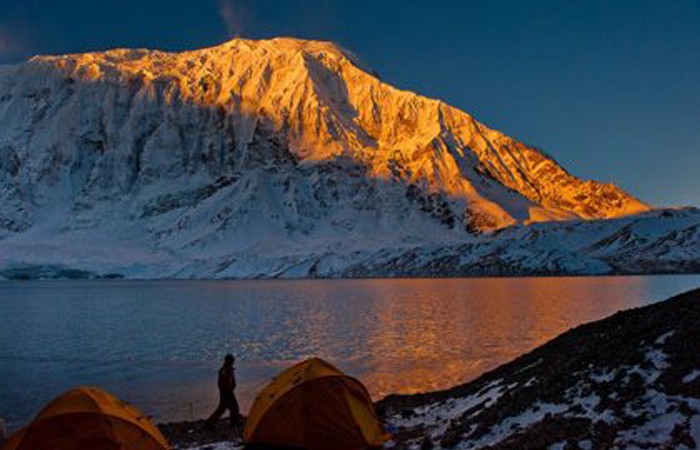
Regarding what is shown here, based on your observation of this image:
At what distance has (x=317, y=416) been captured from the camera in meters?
17.3

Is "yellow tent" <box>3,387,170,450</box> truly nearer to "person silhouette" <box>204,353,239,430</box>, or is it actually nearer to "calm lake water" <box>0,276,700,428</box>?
"person silhouette" <box>204,353,239,430</box>

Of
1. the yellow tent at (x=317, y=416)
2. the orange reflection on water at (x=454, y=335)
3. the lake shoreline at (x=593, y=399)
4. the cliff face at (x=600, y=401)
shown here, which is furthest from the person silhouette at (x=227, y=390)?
the orange reflection on water at (x=454, y=335)

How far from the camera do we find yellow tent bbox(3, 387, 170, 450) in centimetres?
1515

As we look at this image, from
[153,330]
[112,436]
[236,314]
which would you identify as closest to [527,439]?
[112,436]

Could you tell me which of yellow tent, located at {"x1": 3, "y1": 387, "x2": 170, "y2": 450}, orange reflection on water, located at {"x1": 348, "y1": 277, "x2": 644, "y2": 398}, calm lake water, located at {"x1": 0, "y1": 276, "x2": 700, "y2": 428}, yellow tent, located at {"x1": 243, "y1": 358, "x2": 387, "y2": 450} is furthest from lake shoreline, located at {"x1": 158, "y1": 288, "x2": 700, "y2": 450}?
calm lake water, located at {"x1": 0, "y1": 276, "x2": 700, "y2": 428}

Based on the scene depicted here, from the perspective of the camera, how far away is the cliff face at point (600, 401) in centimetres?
1324

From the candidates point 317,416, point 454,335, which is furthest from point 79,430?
point 454,335

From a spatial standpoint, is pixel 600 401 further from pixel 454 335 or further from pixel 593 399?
pixel 454 335

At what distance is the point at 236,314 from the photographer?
81.5 m

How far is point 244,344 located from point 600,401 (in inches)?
1600

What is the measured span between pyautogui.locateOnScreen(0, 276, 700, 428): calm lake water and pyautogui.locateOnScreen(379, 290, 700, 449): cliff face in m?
13.5

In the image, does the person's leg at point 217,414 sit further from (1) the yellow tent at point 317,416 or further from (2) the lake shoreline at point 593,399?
(1) the yellow tent at point 317,416

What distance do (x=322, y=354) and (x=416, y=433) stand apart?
28.1 metres

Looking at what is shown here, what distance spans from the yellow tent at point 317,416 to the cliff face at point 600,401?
1.21 meters
